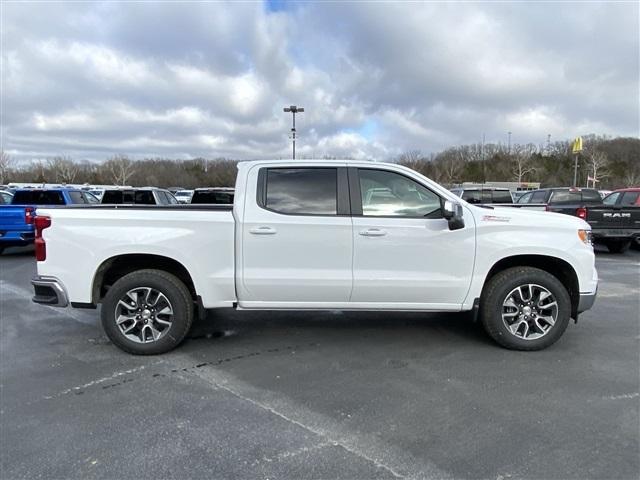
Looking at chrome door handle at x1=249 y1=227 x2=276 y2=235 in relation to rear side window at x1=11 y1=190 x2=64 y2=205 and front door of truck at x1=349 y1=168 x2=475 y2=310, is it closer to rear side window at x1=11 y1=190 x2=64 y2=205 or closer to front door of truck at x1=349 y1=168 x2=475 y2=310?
front door of truck at x1=349 y1=168 x2=475 y2=310

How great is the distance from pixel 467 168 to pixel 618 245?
90978 millimetres

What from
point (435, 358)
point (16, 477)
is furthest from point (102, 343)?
point (435, 358)

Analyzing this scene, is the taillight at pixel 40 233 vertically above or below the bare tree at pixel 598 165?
below

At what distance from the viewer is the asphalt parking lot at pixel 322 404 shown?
2.74m

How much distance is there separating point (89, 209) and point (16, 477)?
2612 millimetres

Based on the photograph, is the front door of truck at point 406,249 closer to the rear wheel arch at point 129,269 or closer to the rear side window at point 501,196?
the rear wheel arch at point 129,269

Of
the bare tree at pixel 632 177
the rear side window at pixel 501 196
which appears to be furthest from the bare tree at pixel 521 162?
the rear side window at pixel 501 196

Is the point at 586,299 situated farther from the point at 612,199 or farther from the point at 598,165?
the point at 598,165

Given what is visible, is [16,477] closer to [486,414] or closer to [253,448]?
[253,448]

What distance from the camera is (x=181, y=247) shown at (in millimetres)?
4340

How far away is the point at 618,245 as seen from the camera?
12.3 meters

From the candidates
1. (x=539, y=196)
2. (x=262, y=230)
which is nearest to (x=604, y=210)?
(x=539, y=196)

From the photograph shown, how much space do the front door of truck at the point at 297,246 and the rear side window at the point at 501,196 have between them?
1444 cm

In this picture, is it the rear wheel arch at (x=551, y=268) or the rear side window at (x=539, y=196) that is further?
the rear side window at (x=539, y=196)
